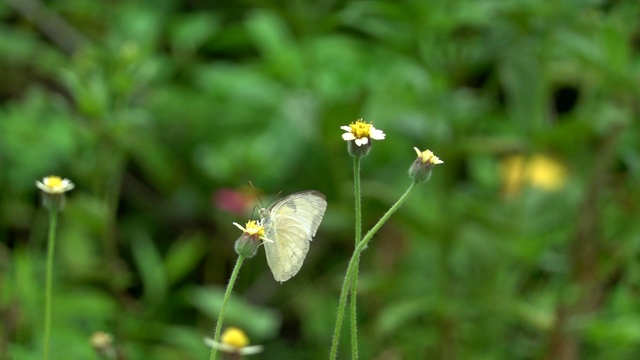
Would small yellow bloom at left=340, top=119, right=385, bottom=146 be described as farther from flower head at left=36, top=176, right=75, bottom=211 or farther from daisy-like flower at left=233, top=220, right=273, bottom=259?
flower head at left=36, top=176, right=75, bottom=211

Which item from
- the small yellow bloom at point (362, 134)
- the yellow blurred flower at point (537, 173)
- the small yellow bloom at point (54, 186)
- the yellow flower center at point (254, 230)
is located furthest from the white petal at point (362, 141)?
the yellow blurred flower at point (537, 173)

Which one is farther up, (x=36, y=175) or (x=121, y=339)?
(x=36, y=175)

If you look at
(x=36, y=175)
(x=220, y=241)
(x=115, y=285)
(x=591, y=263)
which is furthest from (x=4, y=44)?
(x=591, y=263)

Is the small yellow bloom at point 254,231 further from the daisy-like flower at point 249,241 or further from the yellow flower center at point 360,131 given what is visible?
the yellow flower center at point 360,131

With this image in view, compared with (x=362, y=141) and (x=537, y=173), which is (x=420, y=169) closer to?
(x=362, y=141)

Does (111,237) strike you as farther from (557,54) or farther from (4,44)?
(557,54)
